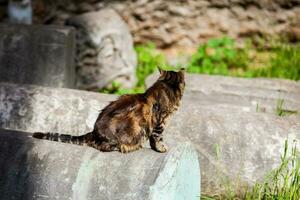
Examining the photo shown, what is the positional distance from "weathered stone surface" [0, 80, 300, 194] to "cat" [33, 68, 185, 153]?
22 centimetres

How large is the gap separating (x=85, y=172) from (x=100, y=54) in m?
3.41

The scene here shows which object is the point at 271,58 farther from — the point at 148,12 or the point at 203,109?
the point at 203,109

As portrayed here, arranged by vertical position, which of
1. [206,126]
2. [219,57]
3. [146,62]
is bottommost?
[146,62]

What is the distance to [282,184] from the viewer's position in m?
4.02

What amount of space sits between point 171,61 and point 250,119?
10.6 ft

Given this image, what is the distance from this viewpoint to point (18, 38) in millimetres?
5801

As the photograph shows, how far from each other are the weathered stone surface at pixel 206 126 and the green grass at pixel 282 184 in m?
0.06

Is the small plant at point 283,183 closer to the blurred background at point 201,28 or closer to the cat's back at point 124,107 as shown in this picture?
the cat's back at point 124,107

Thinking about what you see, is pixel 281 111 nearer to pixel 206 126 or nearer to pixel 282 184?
pixel 206 126

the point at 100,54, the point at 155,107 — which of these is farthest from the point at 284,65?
the point at 155,107

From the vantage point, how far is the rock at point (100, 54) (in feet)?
21.9

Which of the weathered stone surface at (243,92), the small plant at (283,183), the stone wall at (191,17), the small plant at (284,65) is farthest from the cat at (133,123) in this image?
the stone wall at (191,17)

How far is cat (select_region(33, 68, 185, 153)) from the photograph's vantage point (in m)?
3.66

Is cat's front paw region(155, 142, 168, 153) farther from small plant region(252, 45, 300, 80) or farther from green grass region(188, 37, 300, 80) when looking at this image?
green grass region(188, 37, 300, 80)
